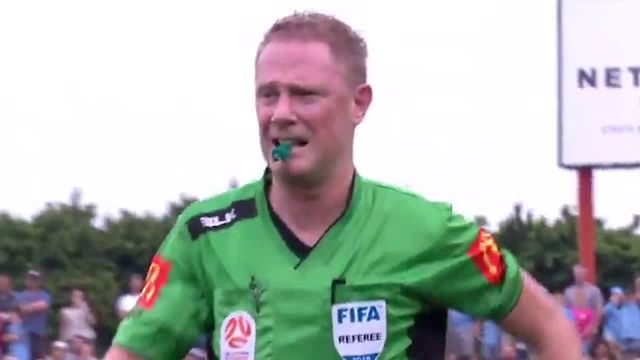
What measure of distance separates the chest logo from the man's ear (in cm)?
52

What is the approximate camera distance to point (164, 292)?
169 inches

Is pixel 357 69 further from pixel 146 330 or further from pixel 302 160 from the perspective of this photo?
pixel 146 330

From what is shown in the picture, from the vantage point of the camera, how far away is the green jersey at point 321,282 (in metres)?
4.17

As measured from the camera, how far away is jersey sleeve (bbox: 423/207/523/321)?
4.29 metres

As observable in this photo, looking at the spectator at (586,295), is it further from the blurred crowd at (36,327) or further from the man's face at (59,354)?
the man's face at (59,354)

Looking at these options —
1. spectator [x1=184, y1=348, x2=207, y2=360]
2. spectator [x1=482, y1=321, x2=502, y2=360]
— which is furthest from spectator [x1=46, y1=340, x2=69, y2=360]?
spectator [x1=184, y1=348, x2=207, y2=360]

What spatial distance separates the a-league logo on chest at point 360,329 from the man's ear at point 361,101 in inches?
16.8

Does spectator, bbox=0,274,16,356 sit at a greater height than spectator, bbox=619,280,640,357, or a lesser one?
greater

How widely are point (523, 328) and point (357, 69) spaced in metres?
0.72

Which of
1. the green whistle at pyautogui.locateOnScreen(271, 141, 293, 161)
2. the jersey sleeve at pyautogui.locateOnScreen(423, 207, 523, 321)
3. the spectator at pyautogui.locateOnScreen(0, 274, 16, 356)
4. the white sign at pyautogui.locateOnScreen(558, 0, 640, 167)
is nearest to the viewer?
the green whistle at pyautogui.locateOnScreen(271, 141, 293, 161)

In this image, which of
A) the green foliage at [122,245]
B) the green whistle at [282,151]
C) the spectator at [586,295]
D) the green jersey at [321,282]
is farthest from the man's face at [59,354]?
the green foliage at [122,245]

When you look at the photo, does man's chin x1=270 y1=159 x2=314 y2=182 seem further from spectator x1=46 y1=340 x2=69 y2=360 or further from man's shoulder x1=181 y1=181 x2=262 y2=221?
spectator x1=46 y1=340 x2=69 y2=360

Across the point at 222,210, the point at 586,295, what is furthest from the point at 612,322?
the point at 222,210

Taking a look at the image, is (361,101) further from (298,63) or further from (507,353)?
(507,353)
